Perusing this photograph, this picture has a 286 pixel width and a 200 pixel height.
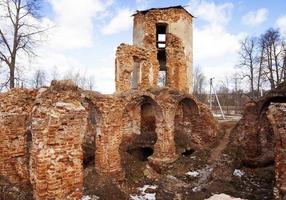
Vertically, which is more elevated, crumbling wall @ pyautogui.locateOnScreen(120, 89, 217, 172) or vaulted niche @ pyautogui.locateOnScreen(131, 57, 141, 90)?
vaulted niche @ pyautogui.locateOnScreen(131, 57, 141, 90)

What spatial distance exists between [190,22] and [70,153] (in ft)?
50.2

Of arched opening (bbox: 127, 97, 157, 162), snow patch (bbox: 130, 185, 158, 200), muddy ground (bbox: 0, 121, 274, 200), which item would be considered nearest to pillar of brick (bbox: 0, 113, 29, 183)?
muddy ground (bbox: 0, 121, 274, 200)

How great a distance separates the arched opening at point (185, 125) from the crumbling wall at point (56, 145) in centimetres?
826

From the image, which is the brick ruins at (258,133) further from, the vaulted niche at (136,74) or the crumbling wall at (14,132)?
the crumbling wall at (14,132)

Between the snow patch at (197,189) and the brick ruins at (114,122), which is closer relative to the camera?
the brick ruins at (114,122)

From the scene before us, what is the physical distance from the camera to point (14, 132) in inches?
341

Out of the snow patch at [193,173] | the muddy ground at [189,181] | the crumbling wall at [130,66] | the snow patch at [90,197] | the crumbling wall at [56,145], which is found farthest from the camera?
the crumbling wall at [130,66]

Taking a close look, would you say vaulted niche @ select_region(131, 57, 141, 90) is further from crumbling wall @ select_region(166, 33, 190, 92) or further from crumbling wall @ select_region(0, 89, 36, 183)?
crumbling wall @ select_region(0, 89, 36, 183)

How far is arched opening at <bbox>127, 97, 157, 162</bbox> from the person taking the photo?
1466 cm

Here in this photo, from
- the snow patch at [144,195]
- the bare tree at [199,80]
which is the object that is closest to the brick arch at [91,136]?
the snow patch at [144,195]

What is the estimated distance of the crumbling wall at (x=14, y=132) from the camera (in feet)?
27.7

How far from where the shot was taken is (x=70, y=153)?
6.45 meters

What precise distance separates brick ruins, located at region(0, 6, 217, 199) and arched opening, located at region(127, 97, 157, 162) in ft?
0.16

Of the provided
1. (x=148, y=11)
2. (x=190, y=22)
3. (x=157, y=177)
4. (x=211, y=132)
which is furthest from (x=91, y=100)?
(x=190, y=22)
